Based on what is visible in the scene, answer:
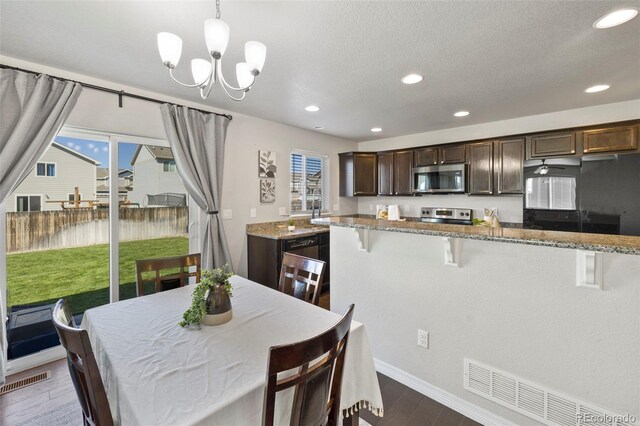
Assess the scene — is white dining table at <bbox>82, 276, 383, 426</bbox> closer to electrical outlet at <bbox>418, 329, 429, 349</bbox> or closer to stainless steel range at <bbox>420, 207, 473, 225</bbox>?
electrical outlet at <bbox>418, 329, 429, 349</bbox>

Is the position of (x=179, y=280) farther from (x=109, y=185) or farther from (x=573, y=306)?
(x=573, y=306)

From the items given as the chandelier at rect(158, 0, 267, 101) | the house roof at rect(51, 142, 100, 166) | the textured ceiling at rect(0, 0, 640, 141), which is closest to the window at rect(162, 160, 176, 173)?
the house roof at rect(51, 142, 100, 166)

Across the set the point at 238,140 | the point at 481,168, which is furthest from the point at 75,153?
the point at 481,168

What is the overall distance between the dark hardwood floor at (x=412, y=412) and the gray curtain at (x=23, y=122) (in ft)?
9.25

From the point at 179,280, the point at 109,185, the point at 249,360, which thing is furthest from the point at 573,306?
the point at 109,185

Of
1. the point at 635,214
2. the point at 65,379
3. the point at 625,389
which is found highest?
the point at 635,214

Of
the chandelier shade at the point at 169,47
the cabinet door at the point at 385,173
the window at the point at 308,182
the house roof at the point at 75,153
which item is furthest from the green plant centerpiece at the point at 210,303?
the cabinet door at the point at 385,173

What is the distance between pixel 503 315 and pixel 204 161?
10.2 ft

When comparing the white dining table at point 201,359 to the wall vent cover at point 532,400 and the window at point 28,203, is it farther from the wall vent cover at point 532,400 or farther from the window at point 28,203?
the window at point 28,203

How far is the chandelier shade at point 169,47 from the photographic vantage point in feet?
4.55

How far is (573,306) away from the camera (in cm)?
145

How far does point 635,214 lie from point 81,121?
17.0 feet

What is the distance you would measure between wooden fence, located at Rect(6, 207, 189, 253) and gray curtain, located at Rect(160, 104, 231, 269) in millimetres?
350

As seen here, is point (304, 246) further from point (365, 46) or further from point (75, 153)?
point (75, 153)
